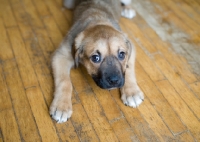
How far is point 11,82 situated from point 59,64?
780mm

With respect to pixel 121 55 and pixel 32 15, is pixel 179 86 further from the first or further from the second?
pixel 32 15

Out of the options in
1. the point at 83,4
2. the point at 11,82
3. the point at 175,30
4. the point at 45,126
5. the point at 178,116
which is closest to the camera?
the point at 45,126

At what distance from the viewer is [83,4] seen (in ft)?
14.0

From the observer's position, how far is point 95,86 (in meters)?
3.49

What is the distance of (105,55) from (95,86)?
26.6 inches

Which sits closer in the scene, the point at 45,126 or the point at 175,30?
the point at 45,126

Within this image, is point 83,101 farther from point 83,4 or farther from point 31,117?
point 83,4

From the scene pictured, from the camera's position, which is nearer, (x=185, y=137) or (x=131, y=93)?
(x=185, y=137)

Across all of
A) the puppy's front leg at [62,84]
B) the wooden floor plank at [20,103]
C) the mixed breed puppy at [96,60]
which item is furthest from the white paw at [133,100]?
the wooden floor plank at [20,103]

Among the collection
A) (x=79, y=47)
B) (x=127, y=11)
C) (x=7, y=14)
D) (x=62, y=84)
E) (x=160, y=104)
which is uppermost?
(x=79, y=47)

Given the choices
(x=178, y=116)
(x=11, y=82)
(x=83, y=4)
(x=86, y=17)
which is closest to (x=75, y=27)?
(x=86, y=17)

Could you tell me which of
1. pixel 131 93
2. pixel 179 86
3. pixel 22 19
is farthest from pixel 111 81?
pixel 22 19

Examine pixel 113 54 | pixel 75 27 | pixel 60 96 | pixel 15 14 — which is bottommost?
pixel 15 14

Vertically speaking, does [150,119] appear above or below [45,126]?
above
